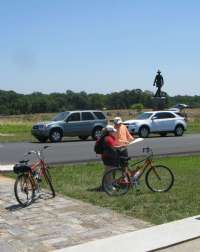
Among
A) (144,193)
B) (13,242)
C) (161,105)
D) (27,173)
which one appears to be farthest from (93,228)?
(161,105)

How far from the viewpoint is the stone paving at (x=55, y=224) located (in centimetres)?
720

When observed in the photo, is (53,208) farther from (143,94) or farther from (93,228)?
(143,94)

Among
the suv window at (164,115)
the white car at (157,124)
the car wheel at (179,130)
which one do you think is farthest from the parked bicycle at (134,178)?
the car wheel at (179,130)

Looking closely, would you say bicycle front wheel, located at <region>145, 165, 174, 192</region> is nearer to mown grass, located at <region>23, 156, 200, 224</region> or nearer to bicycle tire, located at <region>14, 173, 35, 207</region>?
mown grass, located at <region>23, 156, 200, 224</region>

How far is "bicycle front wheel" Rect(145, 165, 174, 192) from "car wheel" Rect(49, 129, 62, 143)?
1847 cm

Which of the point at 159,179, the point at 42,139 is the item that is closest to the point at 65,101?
the point at 42,139

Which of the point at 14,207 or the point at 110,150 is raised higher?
the point at 110,150

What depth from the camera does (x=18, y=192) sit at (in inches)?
395

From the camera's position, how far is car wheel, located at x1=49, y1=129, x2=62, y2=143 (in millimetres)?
29188

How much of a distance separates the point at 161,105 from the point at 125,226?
124 feet

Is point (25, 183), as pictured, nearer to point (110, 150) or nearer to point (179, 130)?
point (110, 150)

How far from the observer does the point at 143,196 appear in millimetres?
10406

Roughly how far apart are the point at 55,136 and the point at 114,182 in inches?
741

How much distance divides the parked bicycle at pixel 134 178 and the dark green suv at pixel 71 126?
1835 centimetres
